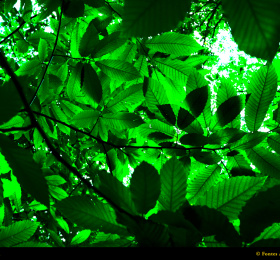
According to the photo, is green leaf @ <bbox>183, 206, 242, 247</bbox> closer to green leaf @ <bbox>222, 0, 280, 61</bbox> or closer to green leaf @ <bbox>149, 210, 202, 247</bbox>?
green leaf @ <bbox>149, 210, 202, 247</bbox>

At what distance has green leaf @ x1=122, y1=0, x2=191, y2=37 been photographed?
35cm

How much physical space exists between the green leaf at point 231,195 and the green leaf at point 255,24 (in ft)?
1.31

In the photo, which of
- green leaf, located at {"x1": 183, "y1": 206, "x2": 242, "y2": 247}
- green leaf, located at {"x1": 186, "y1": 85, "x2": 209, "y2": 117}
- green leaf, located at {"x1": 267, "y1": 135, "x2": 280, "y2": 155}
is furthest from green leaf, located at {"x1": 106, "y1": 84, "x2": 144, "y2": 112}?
green leaf, located at {"x1": 183, "y1": 206, "x2": 242, "y2": 247}

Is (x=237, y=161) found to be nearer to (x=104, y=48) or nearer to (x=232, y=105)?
(x=232, y=105)

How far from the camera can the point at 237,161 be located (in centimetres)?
125

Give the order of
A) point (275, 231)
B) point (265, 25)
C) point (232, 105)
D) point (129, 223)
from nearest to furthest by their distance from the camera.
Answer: point (265, 25) < point (129, 223) < point (275, 231) < point (232, 105)

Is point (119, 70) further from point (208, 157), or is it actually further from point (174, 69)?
point (208, 157)

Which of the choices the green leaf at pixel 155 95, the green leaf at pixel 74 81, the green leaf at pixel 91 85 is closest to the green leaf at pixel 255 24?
the green leaf at pixel 155 95

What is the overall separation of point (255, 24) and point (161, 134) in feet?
3.31

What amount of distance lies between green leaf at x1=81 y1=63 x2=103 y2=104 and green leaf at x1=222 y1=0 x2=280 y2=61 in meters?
1.04

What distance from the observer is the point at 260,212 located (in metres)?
0.50

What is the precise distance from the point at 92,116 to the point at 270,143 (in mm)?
987

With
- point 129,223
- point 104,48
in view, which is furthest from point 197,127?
point 129,223

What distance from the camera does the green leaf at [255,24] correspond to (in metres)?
0.35
